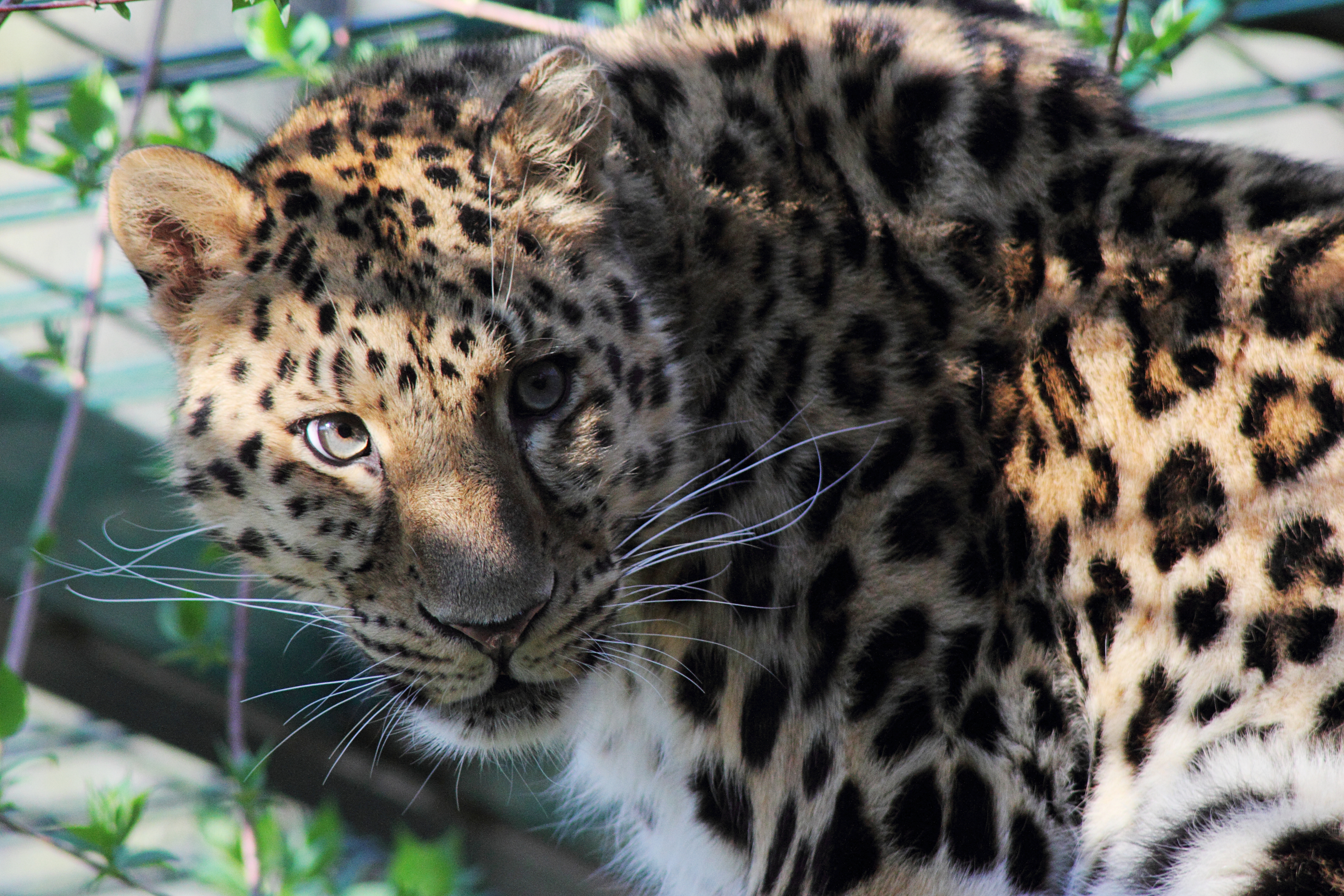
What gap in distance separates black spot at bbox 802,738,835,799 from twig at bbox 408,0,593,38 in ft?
5.82

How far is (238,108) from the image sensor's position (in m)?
5.67

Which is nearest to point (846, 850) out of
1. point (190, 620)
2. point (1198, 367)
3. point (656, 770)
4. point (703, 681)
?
point (703, 681)

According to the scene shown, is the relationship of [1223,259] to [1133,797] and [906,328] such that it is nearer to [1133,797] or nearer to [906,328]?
[906,328]

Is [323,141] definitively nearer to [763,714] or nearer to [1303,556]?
[763,714]

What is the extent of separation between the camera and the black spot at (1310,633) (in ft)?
8.11

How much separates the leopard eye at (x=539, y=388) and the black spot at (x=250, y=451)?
493 mm

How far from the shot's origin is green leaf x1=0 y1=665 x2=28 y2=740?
7.88 feet

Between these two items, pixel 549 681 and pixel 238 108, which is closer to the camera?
pixel 549 681

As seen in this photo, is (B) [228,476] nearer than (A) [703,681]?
Yes

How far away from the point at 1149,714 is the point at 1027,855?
36 cm

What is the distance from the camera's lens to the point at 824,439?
2711 mm

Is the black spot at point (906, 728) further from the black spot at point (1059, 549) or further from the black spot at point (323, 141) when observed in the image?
the black spot at point (323, 141)

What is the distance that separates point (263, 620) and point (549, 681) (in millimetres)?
3807

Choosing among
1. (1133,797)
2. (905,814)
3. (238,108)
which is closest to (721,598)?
(905,814)
